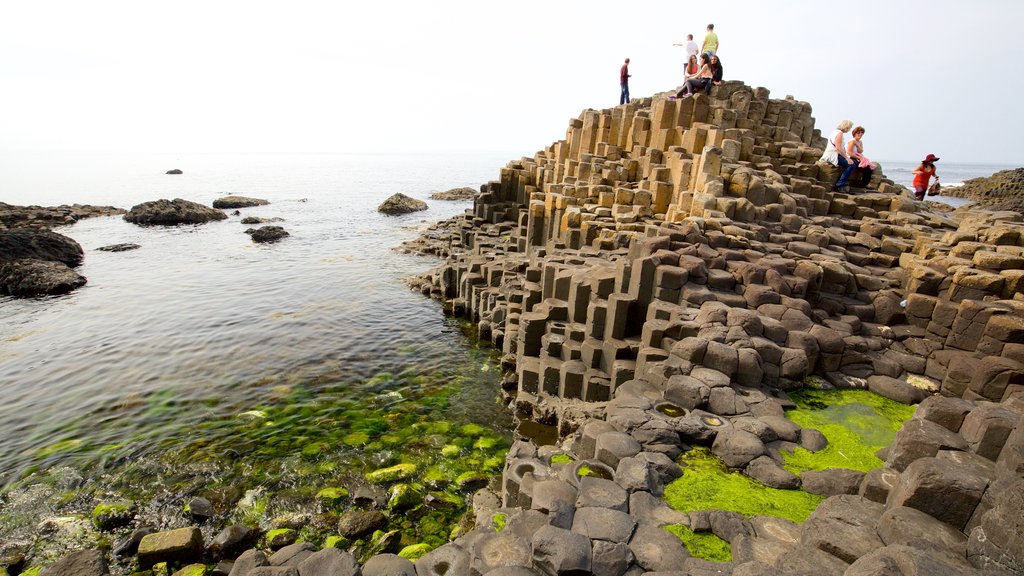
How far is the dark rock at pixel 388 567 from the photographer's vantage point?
4773mm

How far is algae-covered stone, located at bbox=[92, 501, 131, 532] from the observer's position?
734 centimetres

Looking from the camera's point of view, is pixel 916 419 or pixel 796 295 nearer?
pixel 916 419

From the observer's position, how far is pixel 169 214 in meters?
40.4

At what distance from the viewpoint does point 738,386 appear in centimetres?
791

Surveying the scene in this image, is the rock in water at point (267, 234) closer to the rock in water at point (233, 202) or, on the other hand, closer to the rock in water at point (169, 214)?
the rock in water at point (169, 214)

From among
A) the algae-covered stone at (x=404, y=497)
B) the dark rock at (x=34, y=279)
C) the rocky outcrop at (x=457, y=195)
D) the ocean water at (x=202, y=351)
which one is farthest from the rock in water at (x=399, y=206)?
the algae-covered stone at (x=404, y=497)

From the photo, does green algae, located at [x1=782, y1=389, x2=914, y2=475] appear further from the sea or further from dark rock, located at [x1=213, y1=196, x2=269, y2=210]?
dark rock, located at [x1=213, y1=196, x2=269, y2=210]

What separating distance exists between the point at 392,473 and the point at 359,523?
4.23 feet

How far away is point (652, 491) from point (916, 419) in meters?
2.99

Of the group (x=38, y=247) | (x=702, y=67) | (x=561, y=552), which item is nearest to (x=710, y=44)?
(x=702, y=67)

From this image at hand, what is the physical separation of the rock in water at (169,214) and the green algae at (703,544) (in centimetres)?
4726

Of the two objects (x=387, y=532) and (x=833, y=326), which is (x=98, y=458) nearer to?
(x=387, y=532)

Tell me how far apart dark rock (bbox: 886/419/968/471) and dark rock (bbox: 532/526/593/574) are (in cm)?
332

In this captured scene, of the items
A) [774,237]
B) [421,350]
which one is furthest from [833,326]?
[421,350]
